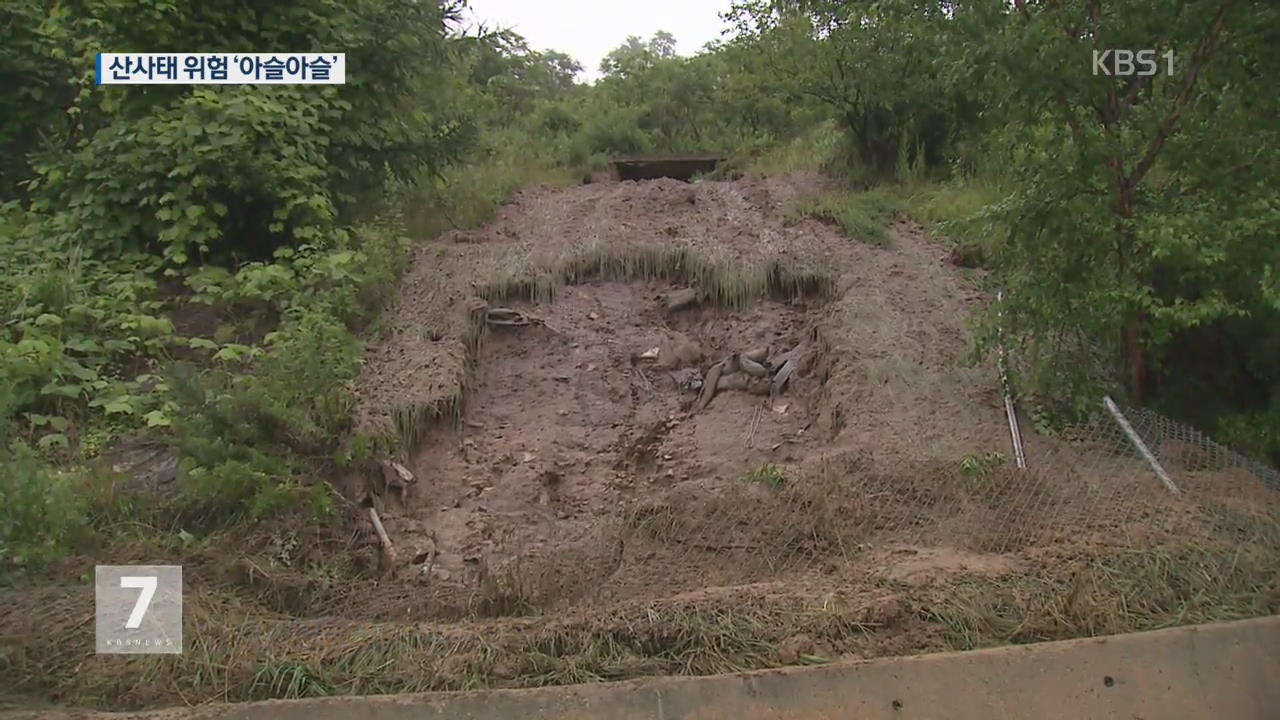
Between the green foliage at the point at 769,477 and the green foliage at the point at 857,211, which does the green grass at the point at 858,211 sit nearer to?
the green foliage at the point at 857,211

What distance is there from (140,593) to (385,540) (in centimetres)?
142

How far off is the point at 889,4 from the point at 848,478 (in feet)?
11.2

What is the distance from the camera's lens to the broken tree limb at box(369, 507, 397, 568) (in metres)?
5.91

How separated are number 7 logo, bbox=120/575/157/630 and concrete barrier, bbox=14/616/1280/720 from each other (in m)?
0.53

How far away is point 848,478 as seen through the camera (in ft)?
20.3

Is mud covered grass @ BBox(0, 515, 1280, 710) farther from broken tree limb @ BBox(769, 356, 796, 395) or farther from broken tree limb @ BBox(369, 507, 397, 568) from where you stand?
broken tree limb @ BBox(769, 356, 796, 395)

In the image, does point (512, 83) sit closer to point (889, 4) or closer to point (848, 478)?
point (889, 4)

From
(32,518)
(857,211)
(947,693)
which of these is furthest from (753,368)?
(32,518)

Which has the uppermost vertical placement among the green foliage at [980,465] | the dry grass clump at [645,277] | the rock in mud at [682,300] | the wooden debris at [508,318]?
the dry grass clump at [645,277]

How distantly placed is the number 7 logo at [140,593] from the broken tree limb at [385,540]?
1.28 metres

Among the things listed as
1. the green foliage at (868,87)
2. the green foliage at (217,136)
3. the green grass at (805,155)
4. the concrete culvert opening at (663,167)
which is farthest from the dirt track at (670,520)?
the concrete culvert opening at (663,167)

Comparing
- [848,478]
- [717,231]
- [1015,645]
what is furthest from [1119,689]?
[717,231]

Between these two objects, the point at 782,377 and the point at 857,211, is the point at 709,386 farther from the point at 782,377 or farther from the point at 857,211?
the point at 857,211

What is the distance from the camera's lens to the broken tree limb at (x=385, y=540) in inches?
233
